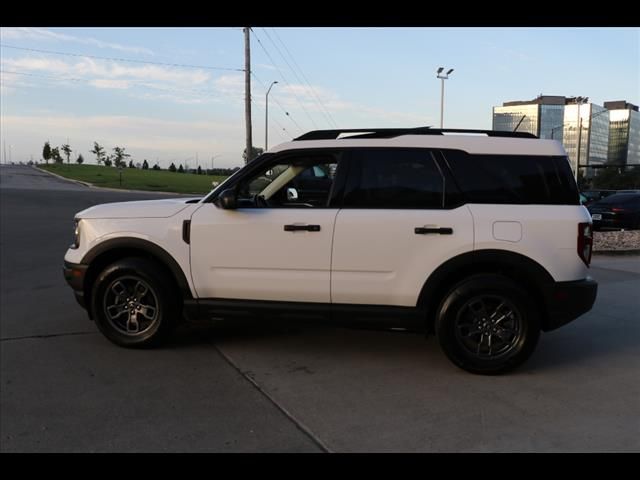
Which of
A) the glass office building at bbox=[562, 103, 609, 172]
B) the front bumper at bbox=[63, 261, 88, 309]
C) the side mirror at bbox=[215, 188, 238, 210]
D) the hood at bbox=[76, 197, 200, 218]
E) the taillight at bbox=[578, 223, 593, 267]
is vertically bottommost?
the front bumper at bbox=[63, 261, 88, 309]

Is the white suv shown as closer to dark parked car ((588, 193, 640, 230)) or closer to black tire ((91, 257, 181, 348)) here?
black tire ((91, 257, 181, 348))

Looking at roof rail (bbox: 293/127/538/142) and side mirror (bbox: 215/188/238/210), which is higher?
roof rail (bbox: 293/127/538/142)

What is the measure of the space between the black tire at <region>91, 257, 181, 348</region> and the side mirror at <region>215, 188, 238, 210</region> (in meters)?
0.86

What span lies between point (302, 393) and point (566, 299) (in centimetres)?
219

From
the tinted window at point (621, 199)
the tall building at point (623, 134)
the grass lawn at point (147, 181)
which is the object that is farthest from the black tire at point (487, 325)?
the tall building at point (623, 134)

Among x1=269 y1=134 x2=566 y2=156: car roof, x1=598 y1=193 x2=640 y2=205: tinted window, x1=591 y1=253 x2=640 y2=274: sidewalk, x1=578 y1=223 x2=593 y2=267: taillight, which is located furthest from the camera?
x1=598 y1=193 x2=640 y2=205: tinted window

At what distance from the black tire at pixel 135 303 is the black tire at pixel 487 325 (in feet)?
7.73

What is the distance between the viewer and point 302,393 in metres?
3.87

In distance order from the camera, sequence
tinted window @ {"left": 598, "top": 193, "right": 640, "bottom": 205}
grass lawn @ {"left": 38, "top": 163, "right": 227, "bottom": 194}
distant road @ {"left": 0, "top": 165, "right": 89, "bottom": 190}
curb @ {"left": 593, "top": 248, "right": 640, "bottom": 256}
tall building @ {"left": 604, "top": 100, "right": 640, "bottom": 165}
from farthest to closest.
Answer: tall building @ {"left": 604, "top": 100, "right": 640, "bottom": 165} < grass lawn @ {"left": 38, "top": 163, "right": 227, "bottom": 194} < distant road @ {"left": 0, "top": 165, "right": 89, "bottom": 190} < tinted window @ {"left": 598, "top": 193, "right": 640, "bottom": 205} < curb @ {"left": 593, "top": 248, "right": 640, "bottom": 256}

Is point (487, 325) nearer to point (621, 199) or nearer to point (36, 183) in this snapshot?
point (621, 199)

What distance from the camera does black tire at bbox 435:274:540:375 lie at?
420 centimetres

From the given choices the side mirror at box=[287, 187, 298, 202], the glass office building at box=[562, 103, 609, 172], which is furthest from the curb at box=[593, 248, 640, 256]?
the glass office building at box=[562, 103, 609, 172]
